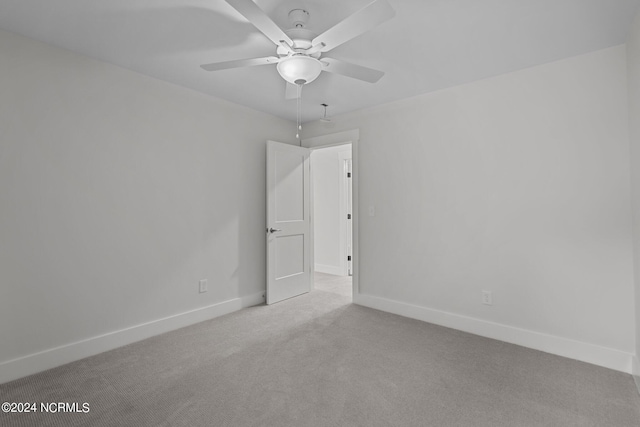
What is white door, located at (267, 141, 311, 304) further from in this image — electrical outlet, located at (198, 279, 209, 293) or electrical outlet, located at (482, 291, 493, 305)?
electrical outlet, located at (482, 291, 493, 305)

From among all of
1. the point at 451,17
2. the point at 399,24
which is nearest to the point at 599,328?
the point at 451,17

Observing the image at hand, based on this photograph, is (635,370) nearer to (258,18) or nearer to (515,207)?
(515,207)

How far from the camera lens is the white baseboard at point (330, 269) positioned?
18.3 feet

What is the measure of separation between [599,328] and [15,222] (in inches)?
168

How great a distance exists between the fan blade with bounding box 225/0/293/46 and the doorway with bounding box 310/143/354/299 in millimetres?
3770

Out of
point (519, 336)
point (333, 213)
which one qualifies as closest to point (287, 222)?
point (333, 213)

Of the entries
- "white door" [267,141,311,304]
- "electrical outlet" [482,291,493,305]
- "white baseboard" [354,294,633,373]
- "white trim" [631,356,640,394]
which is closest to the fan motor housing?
"white door" [267,141,311,304]

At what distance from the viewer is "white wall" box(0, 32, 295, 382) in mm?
2154

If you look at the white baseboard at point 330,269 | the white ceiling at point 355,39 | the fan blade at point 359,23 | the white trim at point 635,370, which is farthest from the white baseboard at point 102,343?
the white trim at point 635,370

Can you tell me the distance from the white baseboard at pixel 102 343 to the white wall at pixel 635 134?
345 centimetres

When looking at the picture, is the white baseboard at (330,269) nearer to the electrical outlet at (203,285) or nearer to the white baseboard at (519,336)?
the white baseboard at (519,336)

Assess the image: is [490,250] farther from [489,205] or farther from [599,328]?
[599,328]

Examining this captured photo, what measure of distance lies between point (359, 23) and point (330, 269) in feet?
15.3

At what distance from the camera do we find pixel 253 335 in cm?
285
